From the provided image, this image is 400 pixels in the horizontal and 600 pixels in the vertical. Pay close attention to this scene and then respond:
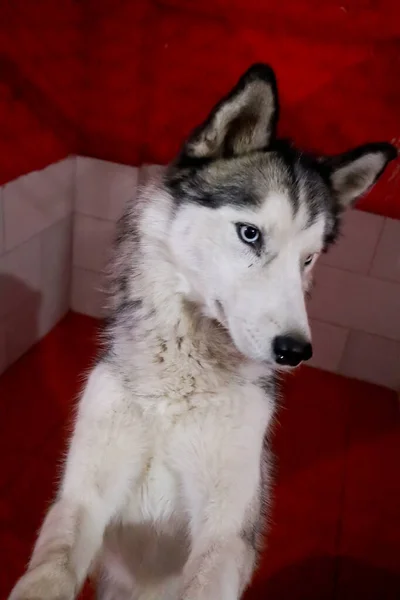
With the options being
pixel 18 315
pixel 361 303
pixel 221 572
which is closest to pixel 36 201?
pixel 18 315

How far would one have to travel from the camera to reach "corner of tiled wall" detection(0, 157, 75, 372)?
214cm

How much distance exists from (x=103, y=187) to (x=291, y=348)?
5.83ft

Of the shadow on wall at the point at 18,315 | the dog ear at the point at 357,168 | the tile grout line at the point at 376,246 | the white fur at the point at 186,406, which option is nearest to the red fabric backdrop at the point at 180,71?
the tile grout line at the point at 376,246

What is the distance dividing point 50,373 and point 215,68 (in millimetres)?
1486

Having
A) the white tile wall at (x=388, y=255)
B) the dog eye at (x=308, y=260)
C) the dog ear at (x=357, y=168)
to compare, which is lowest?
the white tile wall at (x=388, y=255)

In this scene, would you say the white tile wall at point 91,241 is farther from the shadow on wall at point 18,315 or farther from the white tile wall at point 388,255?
the white tile wall at point 388,255

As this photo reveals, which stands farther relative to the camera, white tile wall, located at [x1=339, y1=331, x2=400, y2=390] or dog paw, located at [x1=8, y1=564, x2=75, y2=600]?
white tile wall, located at [x1=339, y1=331, x2=400, y2=390]

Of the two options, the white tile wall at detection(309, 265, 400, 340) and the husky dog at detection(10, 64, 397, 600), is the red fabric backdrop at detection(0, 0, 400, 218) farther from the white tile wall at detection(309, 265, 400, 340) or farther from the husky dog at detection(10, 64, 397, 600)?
the husky dog at detection(10, 64, 397, 600)

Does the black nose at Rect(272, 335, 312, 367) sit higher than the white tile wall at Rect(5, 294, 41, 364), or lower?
higher

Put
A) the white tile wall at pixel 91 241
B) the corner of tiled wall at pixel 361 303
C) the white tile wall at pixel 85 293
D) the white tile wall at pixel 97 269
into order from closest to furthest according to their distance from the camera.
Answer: the white tile wall at pixel 97 269 → the corner of tiled wall at pixel 361 303 → the white tile wall at pixel 91 241 → the white tile wall at pixel 85 293

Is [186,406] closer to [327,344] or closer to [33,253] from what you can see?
[33,253]

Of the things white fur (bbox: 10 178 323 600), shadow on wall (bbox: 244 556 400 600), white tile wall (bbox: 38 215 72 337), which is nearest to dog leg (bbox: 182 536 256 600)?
white fur (bbox: 10 178 323 600)

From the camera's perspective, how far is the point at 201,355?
4.00 ft

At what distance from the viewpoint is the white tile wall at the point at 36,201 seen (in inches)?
82.7
